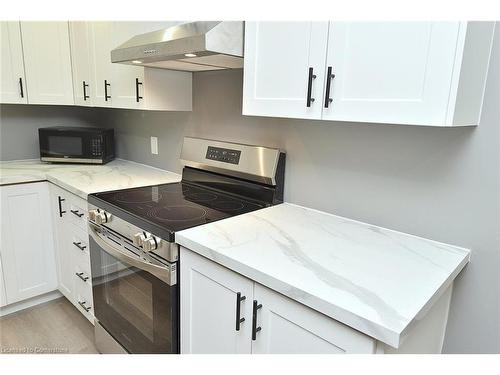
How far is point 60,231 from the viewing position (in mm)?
2170

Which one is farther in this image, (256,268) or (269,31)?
(269,31)

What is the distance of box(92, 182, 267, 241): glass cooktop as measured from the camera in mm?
1410

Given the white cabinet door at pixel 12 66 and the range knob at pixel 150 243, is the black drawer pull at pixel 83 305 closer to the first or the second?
the range knob at pixel 150 243

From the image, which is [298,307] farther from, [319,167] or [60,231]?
[60,231]

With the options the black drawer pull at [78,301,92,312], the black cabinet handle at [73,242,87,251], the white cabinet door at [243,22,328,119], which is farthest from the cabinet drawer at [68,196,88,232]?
the white cabinet door at [243,22,328,119]

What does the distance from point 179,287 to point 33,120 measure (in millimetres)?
2137

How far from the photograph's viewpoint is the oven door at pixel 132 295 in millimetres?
1344

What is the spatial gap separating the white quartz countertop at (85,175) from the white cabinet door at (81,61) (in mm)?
471

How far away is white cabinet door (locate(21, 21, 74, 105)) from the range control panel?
1.24 m

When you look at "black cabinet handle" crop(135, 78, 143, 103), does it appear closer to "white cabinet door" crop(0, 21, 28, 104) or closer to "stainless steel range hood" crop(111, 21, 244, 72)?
"stainless steel range hood" crop(111, 21, 244, 72)

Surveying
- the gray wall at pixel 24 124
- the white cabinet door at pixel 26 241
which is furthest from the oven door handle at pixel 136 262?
the gray wall at pixel 24 124

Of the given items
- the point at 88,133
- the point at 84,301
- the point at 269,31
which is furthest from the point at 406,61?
the point at 88,133

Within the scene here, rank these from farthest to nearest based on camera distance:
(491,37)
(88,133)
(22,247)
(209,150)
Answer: (88,133)
(22,247)
(209,150)
(491,37)

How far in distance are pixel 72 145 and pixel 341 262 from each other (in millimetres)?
2221
